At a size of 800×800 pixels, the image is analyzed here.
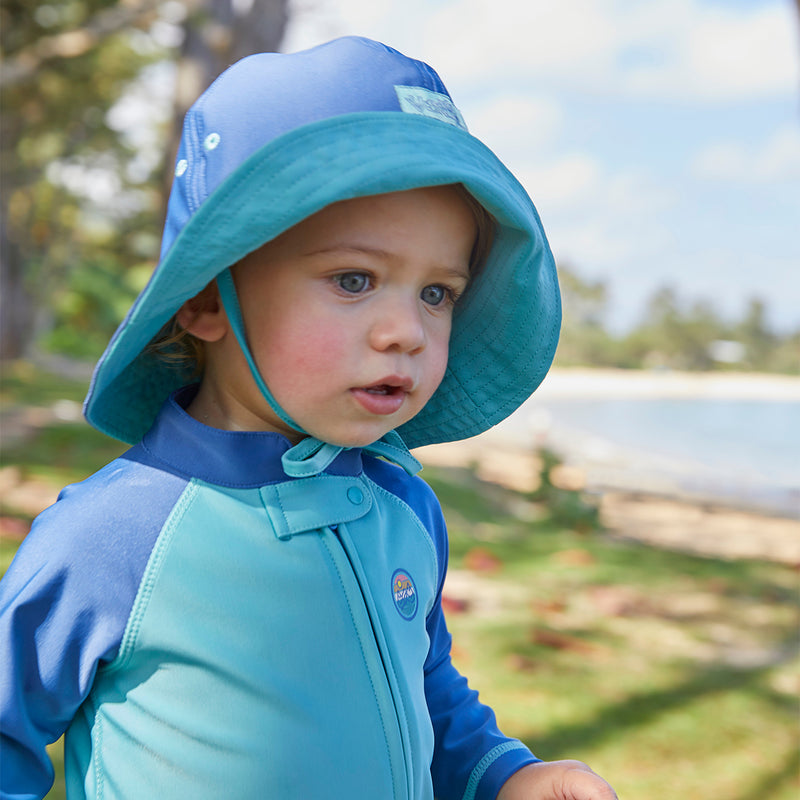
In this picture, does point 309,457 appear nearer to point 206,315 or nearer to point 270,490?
point 270,490

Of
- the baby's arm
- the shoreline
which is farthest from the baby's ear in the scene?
the shoreline

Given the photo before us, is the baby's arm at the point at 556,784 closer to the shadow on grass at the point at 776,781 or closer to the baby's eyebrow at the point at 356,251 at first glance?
→ the baby's eyebrow at the point at 356,251

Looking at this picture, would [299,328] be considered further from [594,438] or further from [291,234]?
[594,438]

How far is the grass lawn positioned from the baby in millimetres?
1507

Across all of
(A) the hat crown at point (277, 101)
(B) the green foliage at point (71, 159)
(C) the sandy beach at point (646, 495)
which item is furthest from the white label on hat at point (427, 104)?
(B) the green foliage at point (71, 159)

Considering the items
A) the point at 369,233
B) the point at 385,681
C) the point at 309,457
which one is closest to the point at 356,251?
the point at 369,233

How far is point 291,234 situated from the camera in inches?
43.3

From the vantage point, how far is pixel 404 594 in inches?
47.5

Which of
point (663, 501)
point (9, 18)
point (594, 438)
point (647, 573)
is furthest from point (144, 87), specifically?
point (647, 573)

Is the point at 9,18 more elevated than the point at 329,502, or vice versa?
the point at 9,18

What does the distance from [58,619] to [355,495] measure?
394mm

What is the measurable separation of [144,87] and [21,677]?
54.3 ft

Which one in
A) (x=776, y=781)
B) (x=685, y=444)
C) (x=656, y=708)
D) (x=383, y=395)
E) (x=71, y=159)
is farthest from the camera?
(x=71, y=159)

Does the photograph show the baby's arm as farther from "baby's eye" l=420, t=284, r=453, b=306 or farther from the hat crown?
the hat crown
